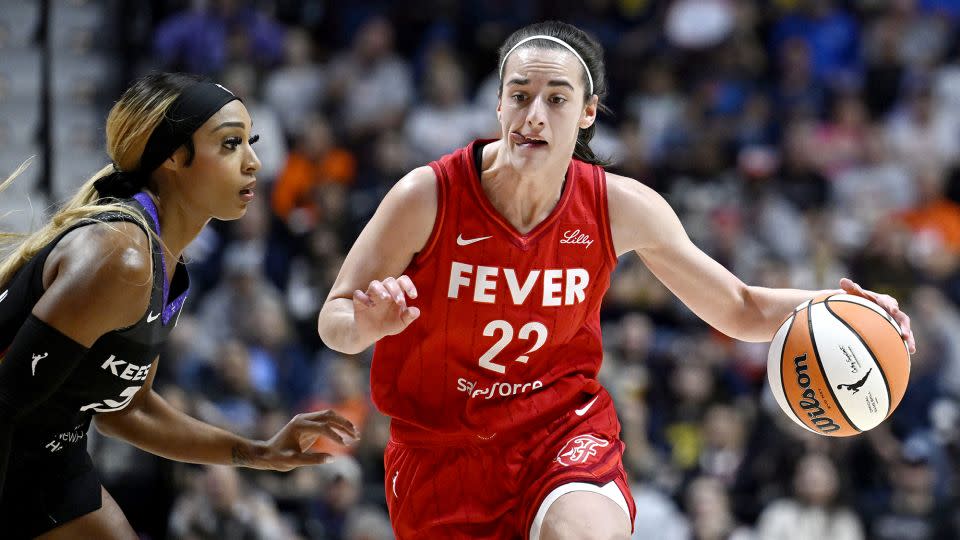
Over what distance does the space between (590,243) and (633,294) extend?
433 centimetres

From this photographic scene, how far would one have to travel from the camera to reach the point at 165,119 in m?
3.65

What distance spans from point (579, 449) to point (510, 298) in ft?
1.70

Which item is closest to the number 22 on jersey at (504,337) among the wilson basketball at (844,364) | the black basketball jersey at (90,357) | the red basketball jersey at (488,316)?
the red basketball jersey at (488,316)

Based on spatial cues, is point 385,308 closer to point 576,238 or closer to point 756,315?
point 576,238

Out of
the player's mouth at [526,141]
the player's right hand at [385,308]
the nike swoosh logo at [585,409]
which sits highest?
the player's mouth at [526,141]

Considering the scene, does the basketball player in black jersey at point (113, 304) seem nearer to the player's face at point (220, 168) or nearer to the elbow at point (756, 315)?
the player's face at point (220, 168)

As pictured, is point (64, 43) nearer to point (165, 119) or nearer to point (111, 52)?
point (111, 52)

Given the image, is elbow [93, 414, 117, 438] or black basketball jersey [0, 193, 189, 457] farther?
elbow [93, 414, 117, 438]

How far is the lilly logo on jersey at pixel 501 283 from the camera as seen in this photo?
386cm

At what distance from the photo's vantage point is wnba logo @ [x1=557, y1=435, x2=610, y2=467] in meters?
3.81

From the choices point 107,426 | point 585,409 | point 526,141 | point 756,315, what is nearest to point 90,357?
point 107,426

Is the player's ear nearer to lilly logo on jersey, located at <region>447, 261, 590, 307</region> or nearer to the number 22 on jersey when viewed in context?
lilly logo on jersey, located at <region>447, 261, 590, 307</region>

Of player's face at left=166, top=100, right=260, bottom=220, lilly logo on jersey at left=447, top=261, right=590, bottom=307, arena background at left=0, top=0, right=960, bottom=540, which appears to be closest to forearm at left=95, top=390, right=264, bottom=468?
player's face at left=166, top=100, right=260, bottom=220

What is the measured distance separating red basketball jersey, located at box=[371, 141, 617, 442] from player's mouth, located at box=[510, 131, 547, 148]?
0.21 m
